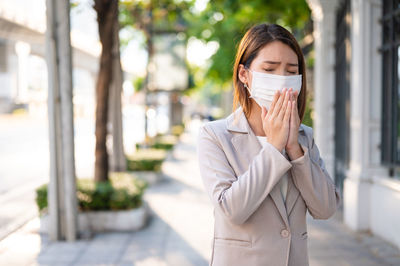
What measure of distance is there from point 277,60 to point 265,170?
0.45 m

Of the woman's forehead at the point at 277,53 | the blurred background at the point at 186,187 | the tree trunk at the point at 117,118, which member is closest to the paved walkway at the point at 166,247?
the blurred background at the point at 186,187

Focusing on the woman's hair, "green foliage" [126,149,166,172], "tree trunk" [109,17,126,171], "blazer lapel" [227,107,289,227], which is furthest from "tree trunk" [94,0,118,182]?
"blazer lapel" [227,107,289,227]

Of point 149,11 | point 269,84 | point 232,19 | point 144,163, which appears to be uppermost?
point 149,11

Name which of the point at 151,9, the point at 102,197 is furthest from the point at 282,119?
the point at 151,9

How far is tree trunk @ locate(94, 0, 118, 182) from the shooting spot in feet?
26.0

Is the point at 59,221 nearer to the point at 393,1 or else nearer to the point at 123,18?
the point at 393,1

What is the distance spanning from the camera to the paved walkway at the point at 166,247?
5.36m

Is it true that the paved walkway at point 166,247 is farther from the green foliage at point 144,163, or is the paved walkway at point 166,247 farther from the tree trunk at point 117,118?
the green foliage at point 144,163

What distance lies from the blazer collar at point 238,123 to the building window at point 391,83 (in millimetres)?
4764

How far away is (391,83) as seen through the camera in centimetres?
639

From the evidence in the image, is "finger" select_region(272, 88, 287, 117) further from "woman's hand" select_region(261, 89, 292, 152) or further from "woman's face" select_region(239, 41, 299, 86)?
"woman's face" select_region(239, 41, 299, 86)

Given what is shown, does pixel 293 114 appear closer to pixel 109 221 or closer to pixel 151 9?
pixel 109 221

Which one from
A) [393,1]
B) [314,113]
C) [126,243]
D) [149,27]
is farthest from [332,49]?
[149,27]

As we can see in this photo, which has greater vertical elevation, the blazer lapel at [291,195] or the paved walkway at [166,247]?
the blazer lapel at [291,195]
